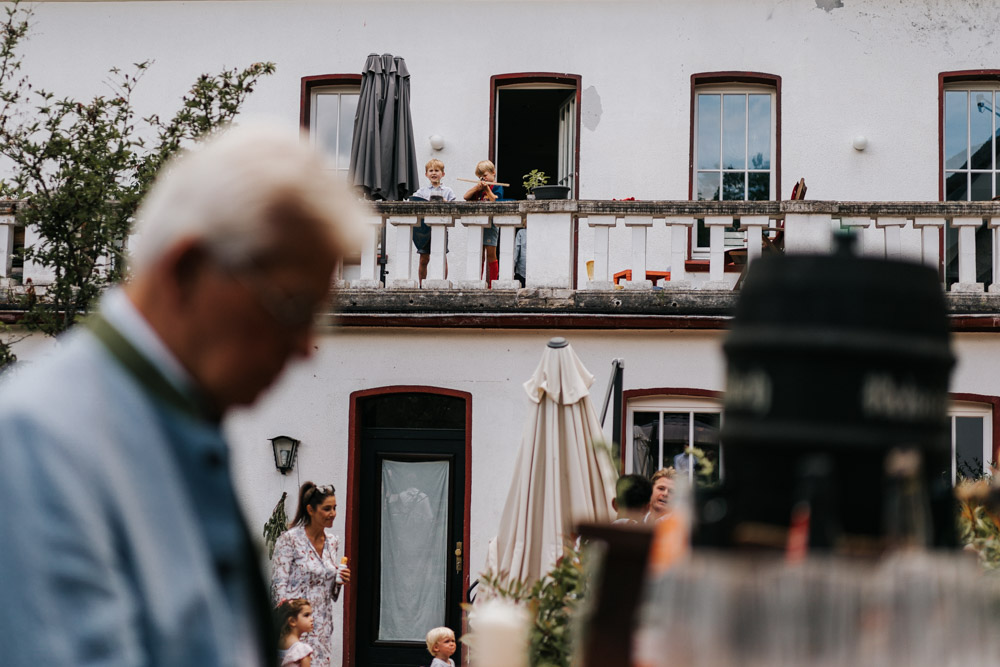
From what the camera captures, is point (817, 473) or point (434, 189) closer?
point (817, 473)

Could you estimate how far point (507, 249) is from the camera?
43.7ft

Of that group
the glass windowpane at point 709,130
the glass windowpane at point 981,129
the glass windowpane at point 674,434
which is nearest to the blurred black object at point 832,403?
the glass windowpane at point 674,434

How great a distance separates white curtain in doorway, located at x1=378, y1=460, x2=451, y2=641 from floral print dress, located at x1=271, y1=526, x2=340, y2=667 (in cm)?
376

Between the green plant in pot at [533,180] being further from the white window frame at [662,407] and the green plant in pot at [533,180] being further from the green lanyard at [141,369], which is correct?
the green lanyard at [141,369]

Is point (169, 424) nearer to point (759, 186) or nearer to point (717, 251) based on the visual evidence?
point (717, 251)

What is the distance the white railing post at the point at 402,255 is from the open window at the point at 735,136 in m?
3.96

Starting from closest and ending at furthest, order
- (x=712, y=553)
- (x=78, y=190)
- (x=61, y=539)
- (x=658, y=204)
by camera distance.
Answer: (x=61, y=539), (x=712, y=553), (x=78, y=190), (x=658, y=204)

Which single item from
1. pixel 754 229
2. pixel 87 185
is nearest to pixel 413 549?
pixel 754 229

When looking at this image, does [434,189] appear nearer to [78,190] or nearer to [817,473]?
[78,190]

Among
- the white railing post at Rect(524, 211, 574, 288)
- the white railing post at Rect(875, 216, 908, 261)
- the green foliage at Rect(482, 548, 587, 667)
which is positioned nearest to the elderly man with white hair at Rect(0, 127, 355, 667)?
the green foliage at Rect(482, 548, 587, 667)

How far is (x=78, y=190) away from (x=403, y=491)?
5.31m

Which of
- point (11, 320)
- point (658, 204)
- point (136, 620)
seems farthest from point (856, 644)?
point (11, 320)

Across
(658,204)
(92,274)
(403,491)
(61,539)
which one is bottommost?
(403,491)

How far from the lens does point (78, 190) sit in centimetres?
1017
